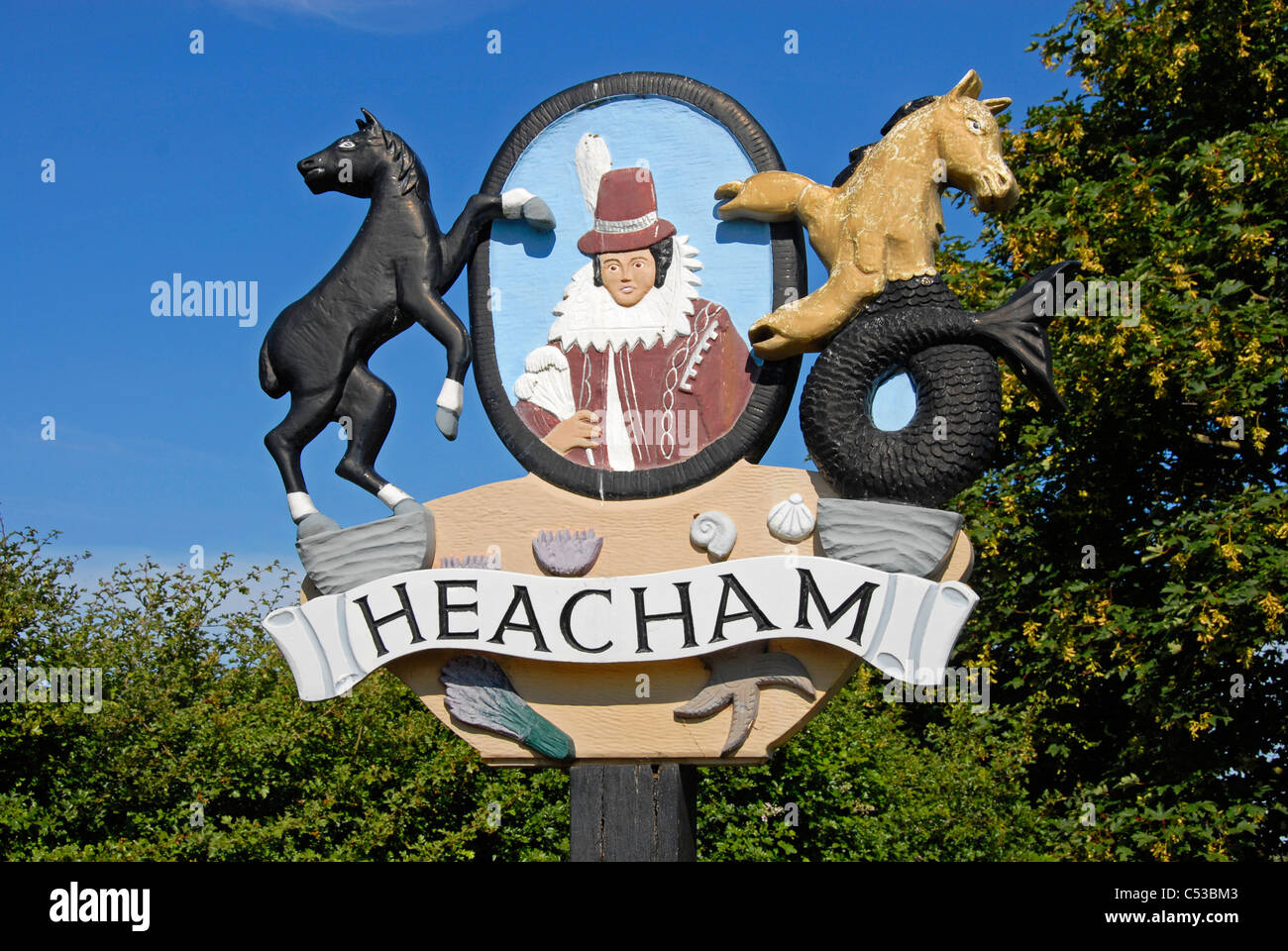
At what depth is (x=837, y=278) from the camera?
6.48 metres

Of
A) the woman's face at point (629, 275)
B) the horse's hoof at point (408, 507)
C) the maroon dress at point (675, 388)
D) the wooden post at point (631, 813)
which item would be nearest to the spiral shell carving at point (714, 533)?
the maroon dress at point (675, 388)

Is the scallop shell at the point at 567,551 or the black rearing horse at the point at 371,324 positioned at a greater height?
the black rearing horse at the point at 371,324

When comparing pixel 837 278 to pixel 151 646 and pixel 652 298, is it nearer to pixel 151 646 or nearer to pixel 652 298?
pixel 652 298

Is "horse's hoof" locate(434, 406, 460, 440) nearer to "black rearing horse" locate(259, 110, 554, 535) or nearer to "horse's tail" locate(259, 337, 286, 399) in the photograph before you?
"black rearing horse" locate(259, 110, 554, 535)

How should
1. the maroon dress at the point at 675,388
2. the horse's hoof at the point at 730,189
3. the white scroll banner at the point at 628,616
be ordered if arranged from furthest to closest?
the horse's hoof at the point at 730,189
the maroon dress at the point at 675,388
the white scroll banner at the point at 628,616

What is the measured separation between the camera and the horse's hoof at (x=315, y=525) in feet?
22.0

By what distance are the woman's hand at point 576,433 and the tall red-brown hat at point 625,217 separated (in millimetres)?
845

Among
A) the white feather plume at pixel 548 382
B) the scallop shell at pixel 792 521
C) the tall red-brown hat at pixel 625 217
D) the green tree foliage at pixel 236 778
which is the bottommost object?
the green tree foliage at pixel 236 778

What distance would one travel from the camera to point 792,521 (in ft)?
20.5

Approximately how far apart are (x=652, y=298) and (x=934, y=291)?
1.34 metres

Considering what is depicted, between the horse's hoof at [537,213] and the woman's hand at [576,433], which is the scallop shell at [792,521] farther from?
the horse's hoof at [537,213]

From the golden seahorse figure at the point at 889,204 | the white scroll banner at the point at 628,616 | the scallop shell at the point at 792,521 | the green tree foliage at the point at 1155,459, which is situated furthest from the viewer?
the green tree foliage at the point at 1155,459

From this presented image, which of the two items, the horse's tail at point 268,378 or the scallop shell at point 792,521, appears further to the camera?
the horse's tail at point 268,378
